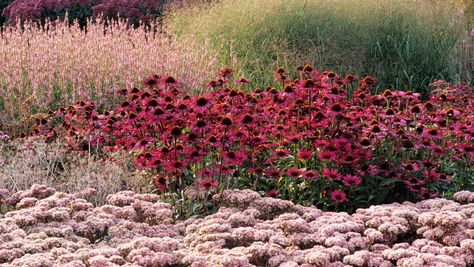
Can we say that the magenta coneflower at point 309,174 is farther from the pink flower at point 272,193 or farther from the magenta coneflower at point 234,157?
the magenta coneflower at point 234,157

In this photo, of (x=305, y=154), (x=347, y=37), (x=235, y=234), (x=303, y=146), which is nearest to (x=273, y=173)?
(x=305, y=154)

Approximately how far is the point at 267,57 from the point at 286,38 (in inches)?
12.8

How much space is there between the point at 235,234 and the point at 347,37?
229 inches

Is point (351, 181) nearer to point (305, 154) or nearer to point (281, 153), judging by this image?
Answer: point (305, 154)

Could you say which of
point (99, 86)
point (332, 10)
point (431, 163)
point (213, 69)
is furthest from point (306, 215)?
point (332, 10)

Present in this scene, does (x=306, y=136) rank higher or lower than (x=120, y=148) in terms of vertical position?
higher

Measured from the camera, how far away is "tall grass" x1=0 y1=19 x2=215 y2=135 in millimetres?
7617

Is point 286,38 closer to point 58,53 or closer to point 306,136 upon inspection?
point 58,53

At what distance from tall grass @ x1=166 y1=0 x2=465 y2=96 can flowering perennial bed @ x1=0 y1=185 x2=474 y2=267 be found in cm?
452

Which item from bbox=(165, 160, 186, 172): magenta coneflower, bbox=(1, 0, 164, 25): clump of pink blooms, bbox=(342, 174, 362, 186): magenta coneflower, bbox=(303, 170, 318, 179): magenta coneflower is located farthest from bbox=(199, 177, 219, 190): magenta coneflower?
bbox=(1, 0, 164, 25): clump of pink blooms

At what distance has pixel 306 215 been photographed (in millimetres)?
4227

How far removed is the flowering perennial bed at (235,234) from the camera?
356 cm

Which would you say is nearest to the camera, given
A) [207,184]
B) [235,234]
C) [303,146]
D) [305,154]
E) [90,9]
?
[235,234]

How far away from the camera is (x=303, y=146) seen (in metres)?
5.52
